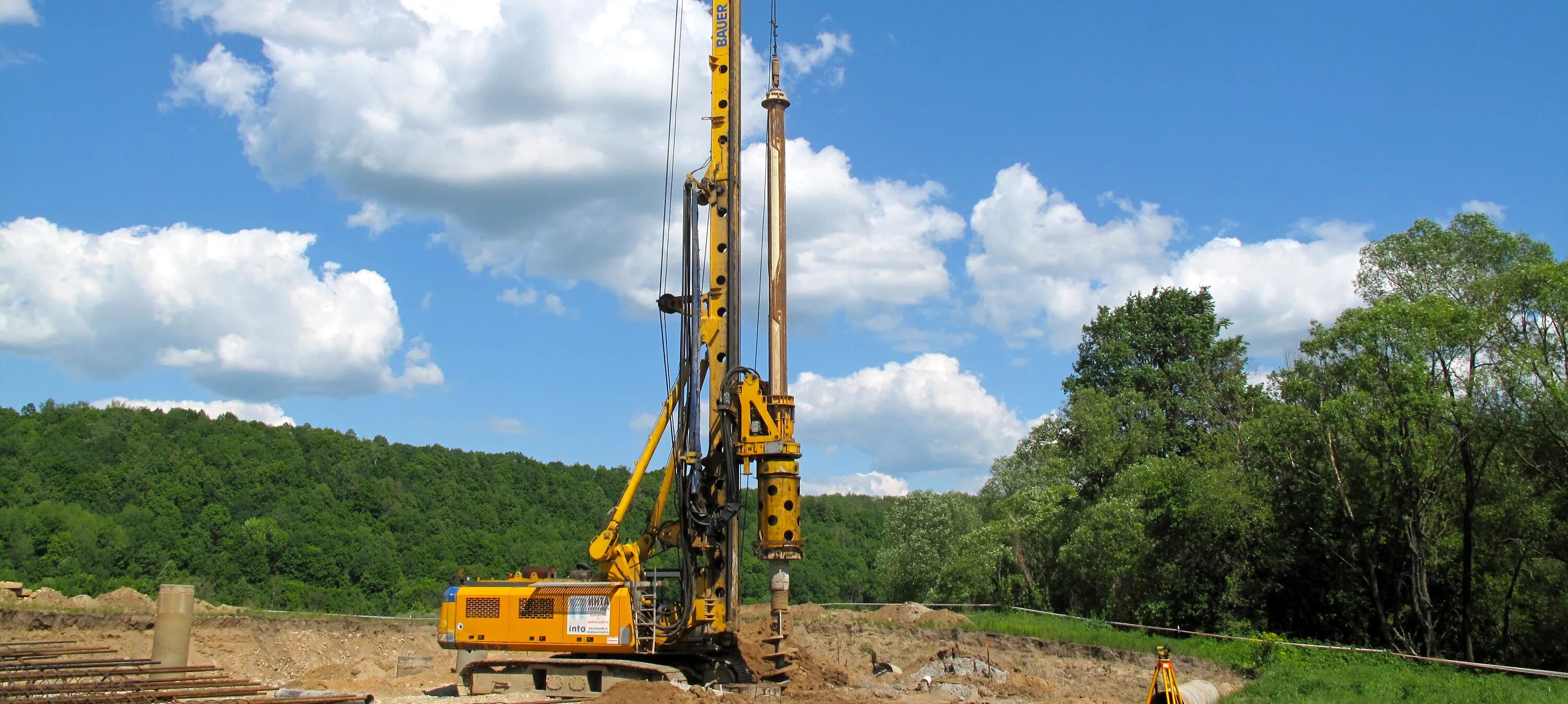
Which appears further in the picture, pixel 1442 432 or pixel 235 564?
pixel 235 564

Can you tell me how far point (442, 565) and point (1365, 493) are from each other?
58.3 meters

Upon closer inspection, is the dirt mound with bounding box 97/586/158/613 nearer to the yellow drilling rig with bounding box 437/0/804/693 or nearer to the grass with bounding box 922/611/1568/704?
the yellow drilling rig with bounding box 437/0/804/693

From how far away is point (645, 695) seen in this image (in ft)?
51.6

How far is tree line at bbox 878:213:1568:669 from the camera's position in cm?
2381

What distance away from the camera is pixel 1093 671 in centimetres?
2491

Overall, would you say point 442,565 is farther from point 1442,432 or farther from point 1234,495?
point 1442,432

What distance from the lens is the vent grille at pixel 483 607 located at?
18.7m

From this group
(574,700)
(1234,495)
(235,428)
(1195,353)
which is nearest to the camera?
(574,700)

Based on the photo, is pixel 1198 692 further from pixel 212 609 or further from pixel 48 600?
pixel 48 600

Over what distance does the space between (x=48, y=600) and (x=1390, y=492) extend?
36.0 meters

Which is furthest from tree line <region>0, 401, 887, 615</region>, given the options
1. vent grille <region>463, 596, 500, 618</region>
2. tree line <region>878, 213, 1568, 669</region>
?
vent grille <region>463, 596, 500, 618</region>

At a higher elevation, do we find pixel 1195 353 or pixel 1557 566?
pixel 1195 353

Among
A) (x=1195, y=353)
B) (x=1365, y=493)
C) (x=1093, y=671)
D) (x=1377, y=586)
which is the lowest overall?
(x=1093, y=671)

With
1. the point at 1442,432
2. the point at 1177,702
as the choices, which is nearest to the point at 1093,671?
the point at 1442,432
